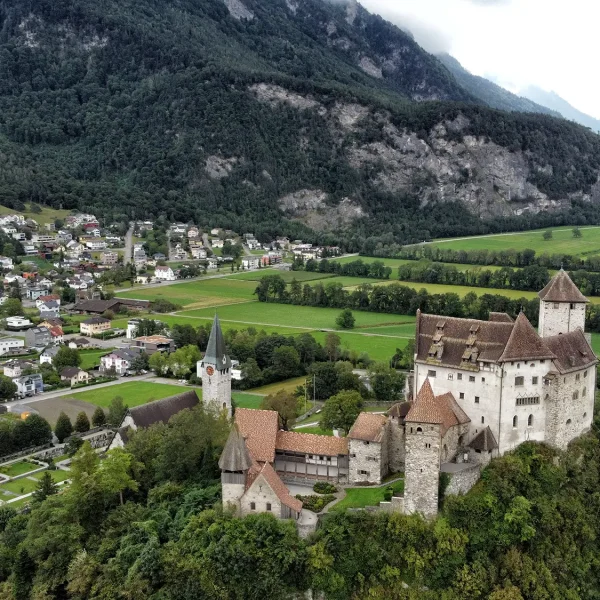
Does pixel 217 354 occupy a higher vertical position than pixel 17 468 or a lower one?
higher

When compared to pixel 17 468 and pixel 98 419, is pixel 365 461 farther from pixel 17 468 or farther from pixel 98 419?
pixel 98 419

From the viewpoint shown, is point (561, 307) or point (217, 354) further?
point (217, 354)

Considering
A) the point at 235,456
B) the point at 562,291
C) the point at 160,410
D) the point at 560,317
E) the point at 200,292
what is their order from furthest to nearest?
the point at 200,292 → the point at 160,410 → the point at 560,317 → the point at 562,291 → the point at 235,456

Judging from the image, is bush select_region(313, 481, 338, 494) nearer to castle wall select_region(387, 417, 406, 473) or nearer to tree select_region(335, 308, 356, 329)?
castle wall select_region(387, 417, 406, 473)

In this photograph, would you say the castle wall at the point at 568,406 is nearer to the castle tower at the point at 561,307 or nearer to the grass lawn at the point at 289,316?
the castle tower at the point at 561,307

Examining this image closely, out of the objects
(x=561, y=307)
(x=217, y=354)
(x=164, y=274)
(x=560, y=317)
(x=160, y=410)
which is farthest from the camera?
(x=164, y=274)

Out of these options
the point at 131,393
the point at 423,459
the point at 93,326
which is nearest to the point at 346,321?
the point at 131,393

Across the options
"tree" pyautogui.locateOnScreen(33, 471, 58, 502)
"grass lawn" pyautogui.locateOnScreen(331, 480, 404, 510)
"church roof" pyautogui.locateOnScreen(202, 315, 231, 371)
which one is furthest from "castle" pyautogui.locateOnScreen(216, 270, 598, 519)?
"tree" pyautogui.locateOnScreen(33, 471, 58, 502)

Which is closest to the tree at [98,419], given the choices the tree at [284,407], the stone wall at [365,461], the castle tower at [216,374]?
the castle tower at [216,374]
